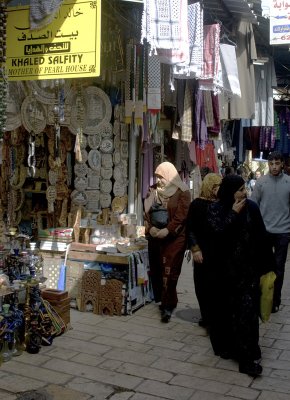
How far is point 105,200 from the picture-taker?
6754 millimetres

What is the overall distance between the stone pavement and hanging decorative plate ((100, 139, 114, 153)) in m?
2.34

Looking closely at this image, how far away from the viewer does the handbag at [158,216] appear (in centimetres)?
535

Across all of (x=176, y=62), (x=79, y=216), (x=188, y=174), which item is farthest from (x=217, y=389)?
(x=188, y=174)

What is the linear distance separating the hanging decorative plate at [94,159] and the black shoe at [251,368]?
3.39 m

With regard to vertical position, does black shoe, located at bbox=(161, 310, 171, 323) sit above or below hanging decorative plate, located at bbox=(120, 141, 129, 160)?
below

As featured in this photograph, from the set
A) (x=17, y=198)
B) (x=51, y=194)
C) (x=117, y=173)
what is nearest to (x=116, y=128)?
(x=117, y=173)

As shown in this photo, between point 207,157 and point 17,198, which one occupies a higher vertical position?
point 207,157

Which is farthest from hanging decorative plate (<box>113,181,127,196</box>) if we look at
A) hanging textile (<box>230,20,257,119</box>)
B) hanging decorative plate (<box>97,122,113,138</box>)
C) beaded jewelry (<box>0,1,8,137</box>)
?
hanging textile (<box>230,20,257,119</box>)

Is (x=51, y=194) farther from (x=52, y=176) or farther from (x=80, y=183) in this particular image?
(x=80, y=183)

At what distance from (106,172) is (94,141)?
1.59 feet

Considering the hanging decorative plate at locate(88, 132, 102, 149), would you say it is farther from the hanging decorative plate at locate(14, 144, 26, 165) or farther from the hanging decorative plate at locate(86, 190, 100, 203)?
the hanging decorative plate at locate(14, 144, 26, 165)

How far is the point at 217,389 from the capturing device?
363cm

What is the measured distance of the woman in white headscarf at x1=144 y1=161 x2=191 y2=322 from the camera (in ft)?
17.2

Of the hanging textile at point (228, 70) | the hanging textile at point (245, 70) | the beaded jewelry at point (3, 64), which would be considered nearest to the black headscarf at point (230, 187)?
the beaded jewelry at point (3, 64)
